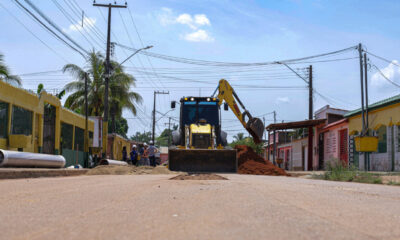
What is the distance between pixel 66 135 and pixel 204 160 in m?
12.8

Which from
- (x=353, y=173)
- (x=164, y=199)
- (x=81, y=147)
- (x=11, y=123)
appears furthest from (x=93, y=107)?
(x=164, y=199)

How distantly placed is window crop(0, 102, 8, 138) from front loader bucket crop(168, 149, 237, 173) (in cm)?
713

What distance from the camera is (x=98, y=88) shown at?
122ft

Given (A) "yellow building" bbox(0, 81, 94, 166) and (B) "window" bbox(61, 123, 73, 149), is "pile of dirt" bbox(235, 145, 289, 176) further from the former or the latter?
(B) "window" bbox(61, 123, 73, 149)

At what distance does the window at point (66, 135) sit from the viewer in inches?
1101

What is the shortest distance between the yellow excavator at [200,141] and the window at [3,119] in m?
7.14

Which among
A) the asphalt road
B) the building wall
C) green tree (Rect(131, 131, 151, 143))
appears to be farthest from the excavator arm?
green tree (Rect(131, 131, 151, 143))

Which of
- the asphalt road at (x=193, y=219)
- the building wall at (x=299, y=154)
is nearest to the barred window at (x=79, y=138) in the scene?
the building wall at (x=299, y=154)

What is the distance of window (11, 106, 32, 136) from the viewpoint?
67.9ft

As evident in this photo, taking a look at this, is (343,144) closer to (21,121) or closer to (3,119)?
(21,121)

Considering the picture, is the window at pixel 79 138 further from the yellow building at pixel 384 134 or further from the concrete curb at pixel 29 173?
the yellow building at pixel 384 134

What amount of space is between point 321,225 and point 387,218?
1086 millimetres

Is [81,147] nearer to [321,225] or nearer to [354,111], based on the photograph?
[354,111]

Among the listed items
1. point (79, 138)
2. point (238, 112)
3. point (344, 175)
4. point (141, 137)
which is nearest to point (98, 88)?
point (79, 138)
